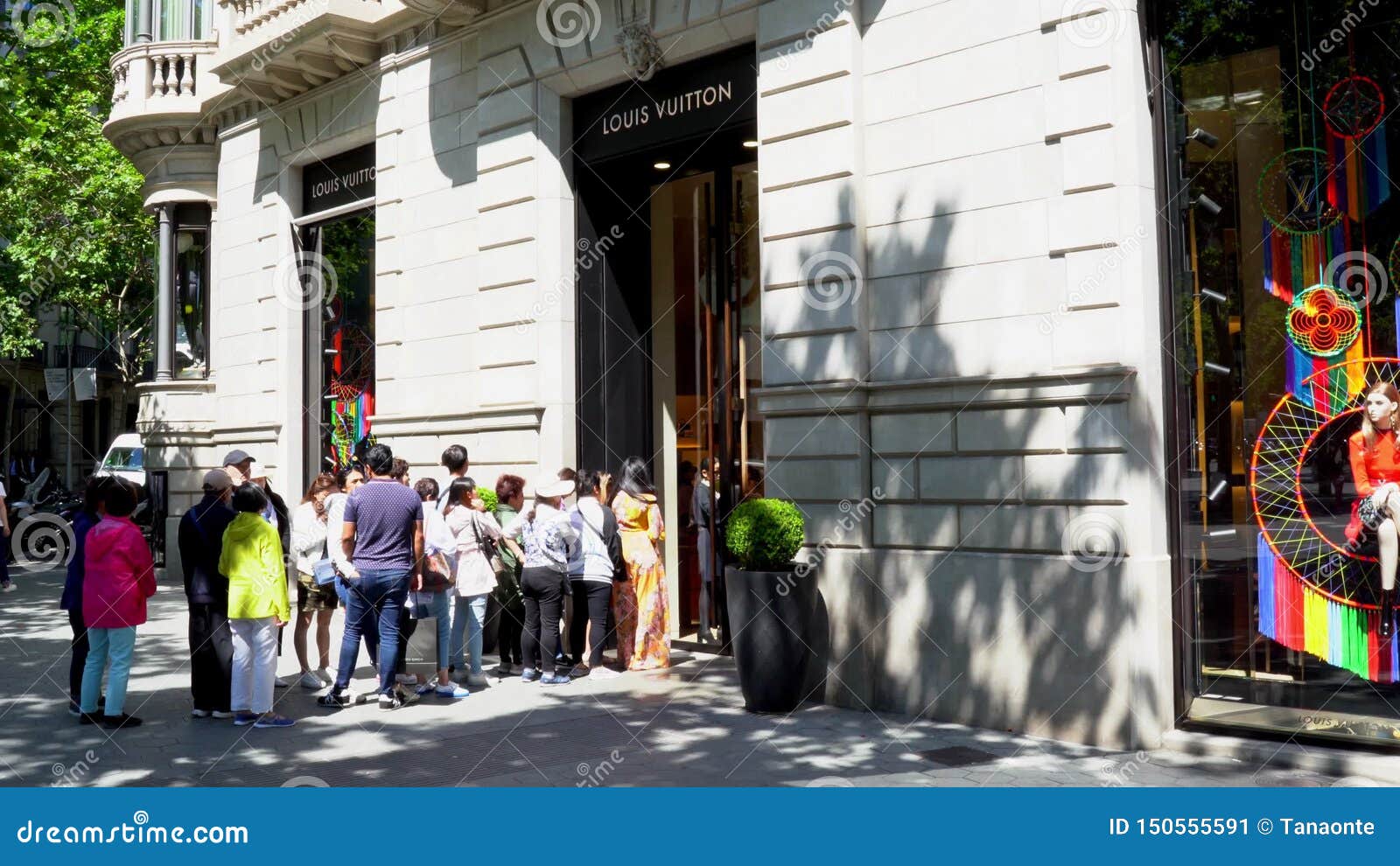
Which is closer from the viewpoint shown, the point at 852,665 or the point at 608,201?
the point at 852,665

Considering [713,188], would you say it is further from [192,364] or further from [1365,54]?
[192,364]

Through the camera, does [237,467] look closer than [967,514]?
No

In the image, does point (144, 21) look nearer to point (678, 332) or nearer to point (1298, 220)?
point (678, 332)

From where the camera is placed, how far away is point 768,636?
29.0 ft

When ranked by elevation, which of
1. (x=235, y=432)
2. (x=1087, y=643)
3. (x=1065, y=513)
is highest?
(x=235, y=432)

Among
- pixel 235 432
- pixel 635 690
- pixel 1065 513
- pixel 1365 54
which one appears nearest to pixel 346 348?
pixel 235 432

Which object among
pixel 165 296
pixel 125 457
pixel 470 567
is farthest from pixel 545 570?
pixel 125 457

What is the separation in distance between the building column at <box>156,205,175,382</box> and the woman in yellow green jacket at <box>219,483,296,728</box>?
11.4 metres

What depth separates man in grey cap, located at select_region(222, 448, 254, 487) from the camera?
10.1m

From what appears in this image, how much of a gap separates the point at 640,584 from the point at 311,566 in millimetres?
2864

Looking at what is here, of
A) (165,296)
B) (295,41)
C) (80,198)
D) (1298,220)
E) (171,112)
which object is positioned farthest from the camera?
(80,198)

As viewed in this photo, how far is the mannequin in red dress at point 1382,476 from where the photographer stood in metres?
7.31

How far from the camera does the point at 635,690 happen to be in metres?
9.90

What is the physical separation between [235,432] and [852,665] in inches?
453
